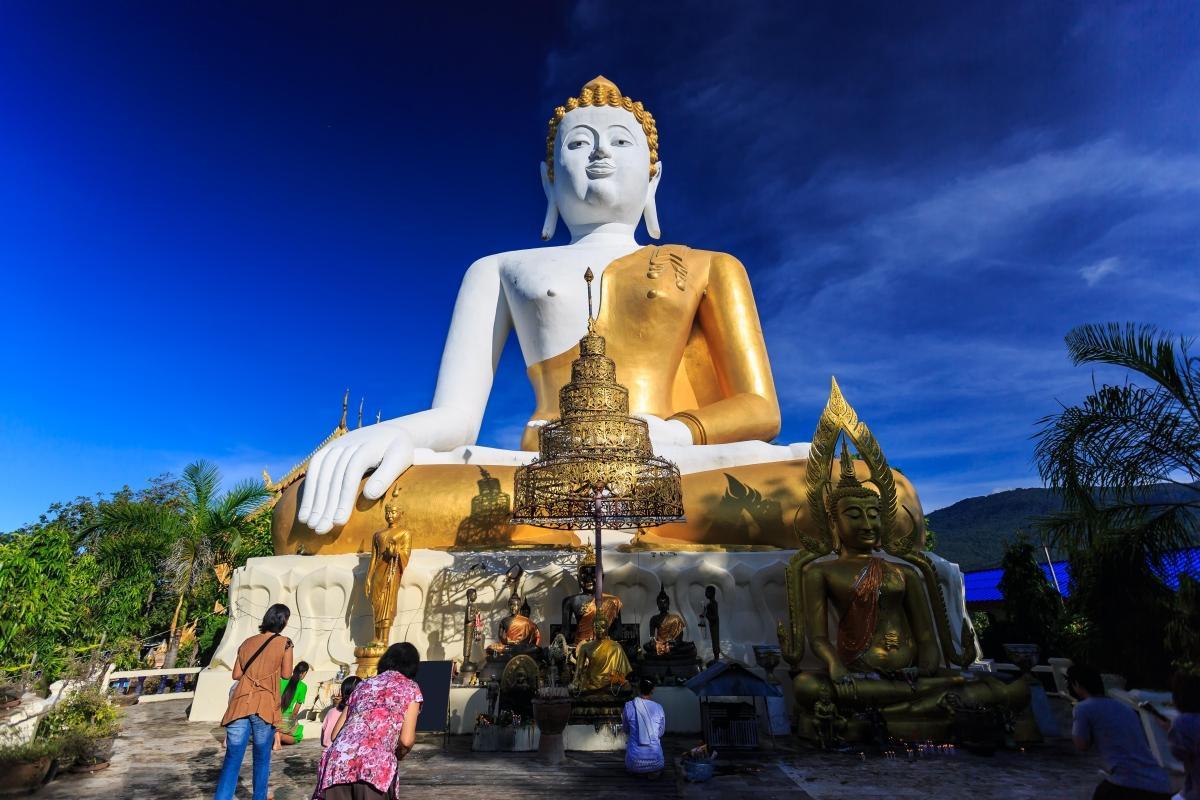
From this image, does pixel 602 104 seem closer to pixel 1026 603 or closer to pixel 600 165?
pixel 600 165

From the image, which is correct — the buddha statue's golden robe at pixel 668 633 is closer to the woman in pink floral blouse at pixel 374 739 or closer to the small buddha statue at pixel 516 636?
the small buddha statue at pixel 516 636

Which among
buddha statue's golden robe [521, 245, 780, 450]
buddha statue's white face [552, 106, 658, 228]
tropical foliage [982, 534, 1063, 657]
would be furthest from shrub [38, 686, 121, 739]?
tropical foliage [982, 534, 1063, 657]

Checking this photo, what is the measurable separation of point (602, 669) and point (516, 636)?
50.3 inches

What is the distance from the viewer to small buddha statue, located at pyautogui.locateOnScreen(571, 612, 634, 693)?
551 cm

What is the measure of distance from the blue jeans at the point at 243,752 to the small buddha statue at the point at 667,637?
3680mm

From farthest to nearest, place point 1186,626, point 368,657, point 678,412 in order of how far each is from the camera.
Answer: point 678,412 → point 368,657 → point 1186,626

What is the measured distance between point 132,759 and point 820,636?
18.3ft

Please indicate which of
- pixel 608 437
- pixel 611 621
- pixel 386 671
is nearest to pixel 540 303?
pixel 608 437

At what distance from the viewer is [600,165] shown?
37.3 feet

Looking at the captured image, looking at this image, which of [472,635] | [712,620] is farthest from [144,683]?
[712,620]

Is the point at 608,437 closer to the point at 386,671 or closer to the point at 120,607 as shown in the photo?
the point at 386,671

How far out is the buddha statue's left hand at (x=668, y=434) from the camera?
884cm

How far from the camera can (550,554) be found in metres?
7.59

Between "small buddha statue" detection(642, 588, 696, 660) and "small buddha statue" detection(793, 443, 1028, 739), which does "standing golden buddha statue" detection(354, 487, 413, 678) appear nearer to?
"small buddha statue" detection(642, 588, 696, 660)
